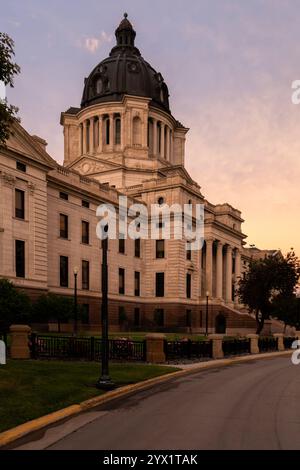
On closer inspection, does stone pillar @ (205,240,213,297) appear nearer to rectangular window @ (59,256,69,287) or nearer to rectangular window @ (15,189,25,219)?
rectangular window @ (59,256,69,287)

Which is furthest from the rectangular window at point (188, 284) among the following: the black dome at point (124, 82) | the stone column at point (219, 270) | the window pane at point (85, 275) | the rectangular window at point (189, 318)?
the black dome at point (124, 82)

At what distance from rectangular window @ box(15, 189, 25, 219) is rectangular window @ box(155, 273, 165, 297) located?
88.6 ft

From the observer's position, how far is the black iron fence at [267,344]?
129 feet

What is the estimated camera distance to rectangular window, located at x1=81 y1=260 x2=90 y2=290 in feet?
173

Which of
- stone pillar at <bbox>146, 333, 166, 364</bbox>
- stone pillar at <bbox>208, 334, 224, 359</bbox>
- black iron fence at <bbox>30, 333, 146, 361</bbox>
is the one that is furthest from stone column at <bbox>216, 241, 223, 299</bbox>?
black iron fence at <bbox>30, 333, 146, 361</bbox>

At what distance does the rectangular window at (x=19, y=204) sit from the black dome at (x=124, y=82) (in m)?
42.6

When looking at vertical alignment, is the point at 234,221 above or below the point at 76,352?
above

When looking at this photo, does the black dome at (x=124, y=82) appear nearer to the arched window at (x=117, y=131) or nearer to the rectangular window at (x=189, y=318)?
the arched window at (x=117, y=131)

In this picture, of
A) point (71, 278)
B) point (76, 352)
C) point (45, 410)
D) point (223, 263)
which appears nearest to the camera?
point (45, 410)

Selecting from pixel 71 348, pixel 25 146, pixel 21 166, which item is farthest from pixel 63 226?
pixel 71 348
